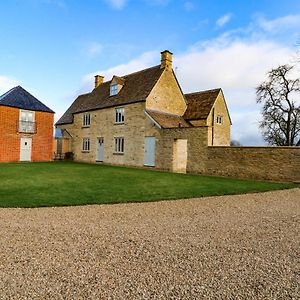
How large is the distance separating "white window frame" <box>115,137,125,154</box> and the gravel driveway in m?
17.7

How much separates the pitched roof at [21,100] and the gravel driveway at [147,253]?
22.3m

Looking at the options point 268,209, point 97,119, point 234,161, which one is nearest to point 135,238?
point 268,209

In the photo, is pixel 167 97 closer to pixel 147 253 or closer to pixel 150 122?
pixel 150 122

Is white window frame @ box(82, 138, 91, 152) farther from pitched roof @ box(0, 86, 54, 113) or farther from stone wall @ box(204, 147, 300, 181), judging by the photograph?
stone wall @ box(204, 147, 300, 181)

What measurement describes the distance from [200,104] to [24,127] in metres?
17.8

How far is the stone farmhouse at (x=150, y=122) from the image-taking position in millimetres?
21000

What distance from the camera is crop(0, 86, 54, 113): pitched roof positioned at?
2625 centimetres

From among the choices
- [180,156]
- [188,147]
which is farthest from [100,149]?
[188,147]

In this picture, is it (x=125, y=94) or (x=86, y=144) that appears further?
(x=86, y=144)

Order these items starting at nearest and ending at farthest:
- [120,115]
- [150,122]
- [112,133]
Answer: [150,122], [120,115], [112,133]

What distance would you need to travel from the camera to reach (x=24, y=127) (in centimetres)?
2725

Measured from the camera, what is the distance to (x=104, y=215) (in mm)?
7125

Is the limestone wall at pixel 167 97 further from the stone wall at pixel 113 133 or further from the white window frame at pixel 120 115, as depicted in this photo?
the white window frame at pixel 120 115

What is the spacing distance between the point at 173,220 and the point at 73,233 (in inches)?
99.5
